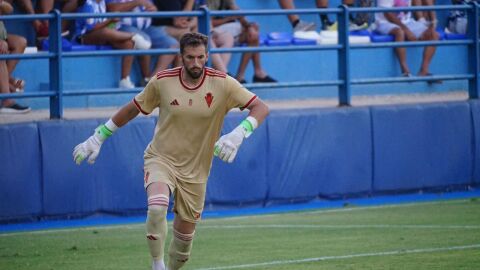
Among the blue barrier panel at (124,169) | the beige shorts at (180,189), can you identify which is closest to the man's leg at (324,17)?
the blue barrier panel at (124,169)

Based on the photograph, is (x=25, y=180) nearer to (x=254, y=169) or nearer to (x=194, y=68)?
(x=254, y=169)

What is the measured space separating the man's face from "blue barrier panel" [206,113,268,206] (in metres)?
6.08

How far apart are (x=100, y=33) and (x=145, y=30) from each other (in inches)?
37.8

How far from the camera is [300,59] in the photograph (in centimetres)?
1877

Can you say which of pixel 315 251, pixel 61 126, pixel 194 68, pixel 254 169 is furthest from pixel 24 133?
pixel 194 68

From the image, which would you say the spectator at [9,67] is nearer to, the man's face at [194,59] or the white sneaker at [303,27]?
the white sneaker at [303,27]

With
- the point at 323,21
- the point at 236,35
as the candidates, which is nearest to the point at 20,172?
the point at 236,35

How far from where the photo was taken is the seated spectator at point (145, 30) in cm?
1605

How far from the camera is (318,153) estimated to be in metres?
15.8

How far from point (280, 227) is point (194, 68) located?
4.59m

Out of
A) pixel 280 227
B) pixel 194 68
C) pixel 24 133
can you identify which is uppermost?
pixel 194 68

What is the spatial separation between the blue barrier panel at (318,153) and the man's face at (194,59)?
6.54m

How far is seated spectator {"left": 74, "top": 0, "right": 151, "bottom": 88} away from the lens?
15.6 meters

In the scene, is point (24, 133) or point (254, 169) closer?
point (24, 133)
